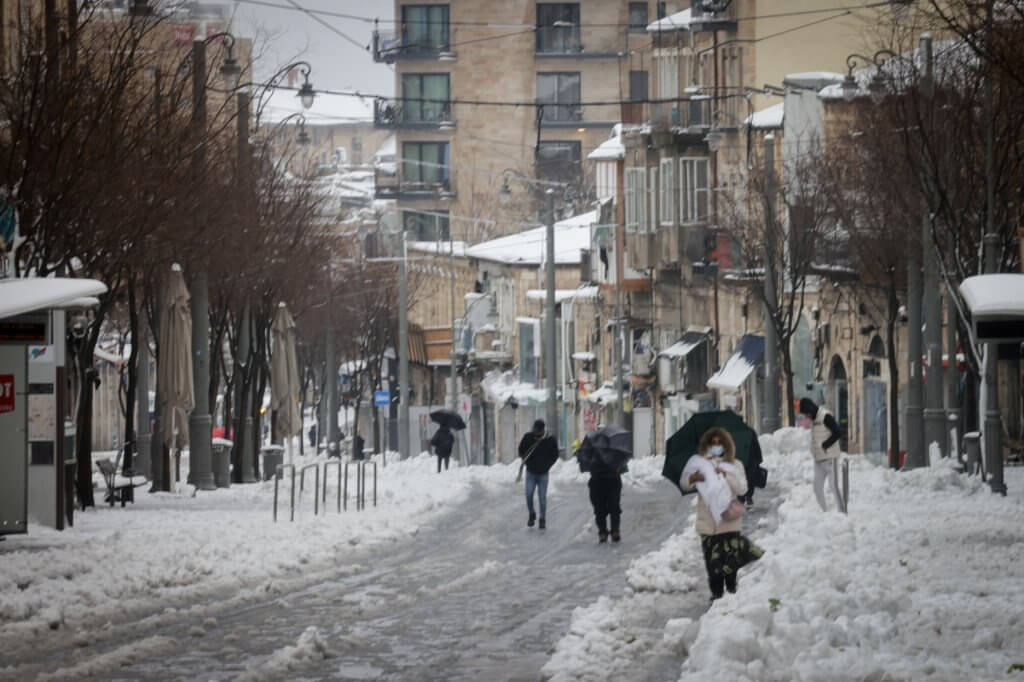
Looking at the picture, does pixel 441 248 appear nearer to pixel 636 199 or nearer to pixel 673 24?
pixel 636 199

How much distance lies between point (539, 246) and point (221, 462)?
2024 inches

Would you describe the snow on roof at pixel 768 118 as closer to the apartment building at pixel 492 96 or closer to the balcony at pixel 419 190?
the apartment building at pixel 492 96

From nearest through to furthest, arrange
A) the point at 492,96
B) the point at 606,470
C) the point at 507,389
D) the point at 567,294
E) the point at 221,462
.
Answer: the point at 606,470 < the point at 221,462 < the point at 567,294 < the point at 507,389 < the point at 492,96

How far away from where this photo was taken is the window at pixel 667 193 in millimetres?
70062

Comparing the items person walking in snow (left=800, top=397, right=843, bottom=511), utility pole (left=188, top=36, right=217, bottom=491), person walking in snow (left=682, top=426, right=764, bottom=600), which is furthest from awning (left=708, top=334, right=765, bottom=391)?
person walking in snow (left=682, top=426, right=764, bottom=600)

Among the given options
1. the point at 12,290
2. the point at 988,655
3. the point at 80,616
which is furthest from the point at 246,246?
the point at 988,655

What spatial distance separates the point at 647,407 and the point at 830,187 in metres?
25.4

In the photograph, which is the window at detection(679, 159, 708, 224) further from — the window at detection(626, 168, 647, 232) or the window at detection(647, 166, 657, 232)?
the window at detection(626, 168, 647, 232)

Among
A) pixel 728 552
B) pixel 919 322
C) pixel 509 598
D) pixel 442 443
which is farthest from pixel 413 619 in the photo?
pixel 442 443

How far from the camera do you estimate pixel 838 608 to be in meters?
16.5

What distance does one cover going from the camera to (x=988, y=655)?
45.7 ft

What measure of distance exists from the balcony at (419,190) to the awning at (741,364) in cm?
6986

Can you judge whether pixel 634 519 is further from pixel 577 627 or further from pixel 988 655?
pixel 988 655

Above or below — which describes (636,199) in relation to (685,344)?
above
